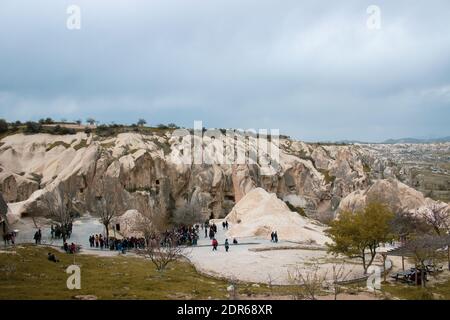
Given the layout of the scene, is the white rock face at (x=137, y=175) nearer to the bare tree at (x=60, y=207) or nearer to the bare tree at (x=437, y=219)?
the bare tree at (x=60, y=207)

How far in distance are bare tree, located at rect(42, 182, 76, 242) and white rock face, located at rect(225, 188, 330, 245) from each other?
14615mm

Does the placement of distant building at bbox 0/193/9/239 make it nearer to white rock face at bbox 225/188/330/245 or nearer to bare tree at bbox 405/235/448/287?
white rock face at bbox 225/188/330/245

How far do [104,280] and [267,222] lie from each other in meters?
24.3

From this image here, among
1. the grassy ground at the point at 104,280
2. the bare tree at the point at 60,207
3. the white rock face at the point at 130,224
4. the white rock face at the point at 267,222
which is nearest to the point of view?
the grassy ground at the point at 104,280

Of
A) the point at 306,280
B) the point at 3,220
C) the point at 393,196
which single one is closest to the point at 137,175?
the point at 3,220

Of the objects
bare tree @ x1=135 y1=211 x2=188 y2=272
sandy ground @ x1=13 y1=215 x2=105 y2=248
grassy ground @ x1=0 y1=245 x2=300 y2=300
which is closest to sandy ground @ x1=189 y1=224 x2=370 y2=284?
grassy ground @ x1=0 y1=245 x2=300 y2=300

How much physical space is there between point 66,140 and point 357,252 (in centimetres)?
5281

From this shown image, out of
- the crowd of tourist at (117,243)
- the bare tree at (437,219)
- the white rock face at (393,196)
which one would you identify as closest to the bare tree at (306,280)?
the crowd of tourist at (117,243)

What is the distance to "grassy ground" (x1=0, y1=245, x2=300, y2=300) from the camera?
62.5ft

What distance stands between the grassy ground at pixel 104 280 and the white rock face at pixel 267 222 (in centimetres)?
1461

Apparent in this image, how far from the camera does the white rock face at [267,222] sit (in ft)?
141

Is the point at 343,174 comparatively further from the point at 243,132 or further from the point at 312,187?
the point at 243,132
